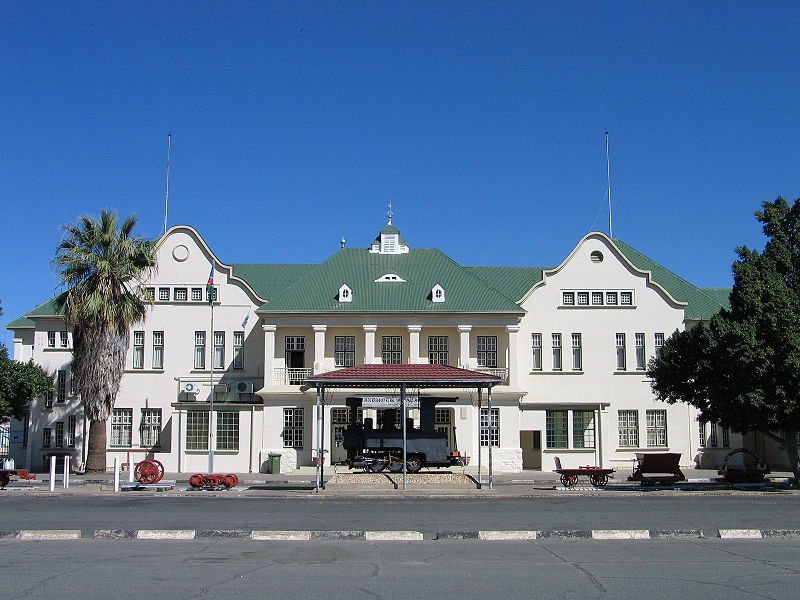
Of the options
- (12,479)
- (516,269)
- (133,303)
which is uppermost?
(516,269)

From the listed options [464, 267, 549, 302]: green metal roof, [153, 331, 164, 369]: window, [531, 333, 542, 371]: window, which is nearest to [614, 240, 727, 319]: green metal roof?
[464, 267, 549, 302]: green metal roof

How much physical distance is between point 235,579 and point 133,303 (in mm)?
29569

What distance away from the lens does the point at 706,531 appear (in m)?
16.8

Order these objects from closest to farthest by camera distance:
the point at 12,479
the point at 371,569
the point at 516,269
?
1. the point at 371,569
2. the point at 12,479
3. the point at 516,269

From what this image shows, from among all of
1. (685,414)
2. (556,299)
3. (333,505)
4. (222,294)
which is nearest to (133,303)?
(222,294)

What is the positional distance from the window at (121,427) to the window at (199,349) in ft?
14.2

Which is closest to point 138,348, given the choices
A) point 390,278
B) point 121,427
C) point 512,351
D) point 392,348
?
point 121,427

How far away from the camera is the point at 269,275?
51.5 m

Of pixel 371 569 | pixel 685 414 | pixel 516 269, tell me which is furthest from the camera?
pixel 516 269

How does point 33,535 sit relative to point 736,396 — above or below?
below

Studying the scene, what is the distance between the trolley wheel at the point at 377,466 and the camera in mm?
32125

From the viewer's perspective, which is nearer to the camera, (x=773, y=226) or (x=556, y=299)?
(x=773, y=226)

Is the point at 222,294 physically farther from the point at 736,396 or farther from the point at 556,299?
the point at 736,396

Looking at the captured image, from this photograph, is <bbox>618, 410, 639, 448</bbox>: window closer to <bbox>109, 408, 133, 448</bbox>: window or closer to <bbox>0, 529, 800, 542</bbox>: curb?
<bbox>109, 408, 133, 448</bbox>: window
